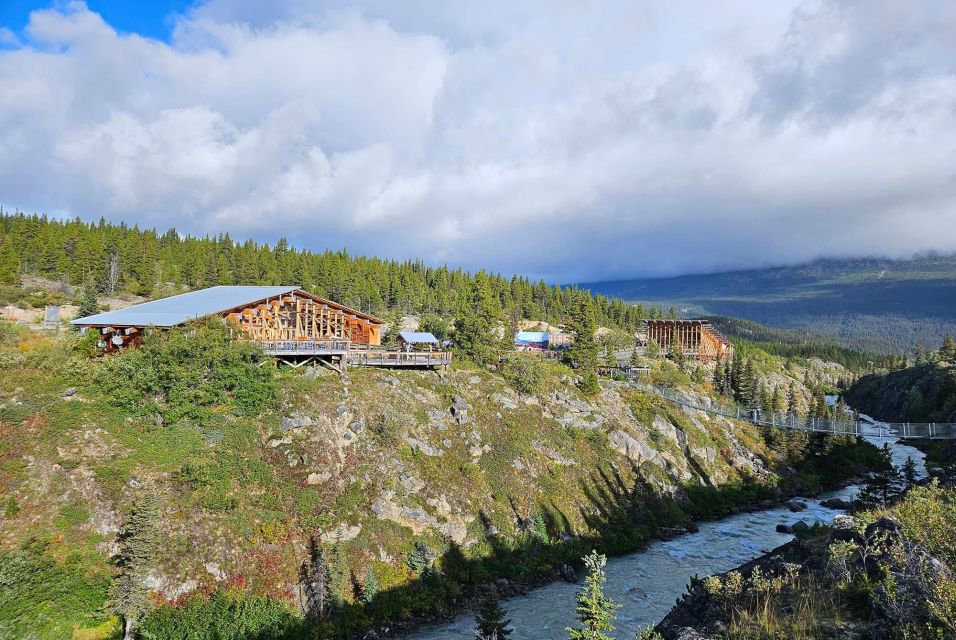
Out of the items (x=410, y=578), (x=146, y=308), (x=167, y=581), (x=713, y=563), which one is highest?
(x=146, y=308)

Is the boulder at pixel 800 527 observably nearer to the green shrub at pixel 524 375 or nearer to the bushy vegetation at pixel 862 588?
the green shrub at pixel 524 375

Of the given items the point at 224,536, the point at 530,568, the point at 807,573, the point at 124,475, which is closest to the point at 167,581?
the point at 224,536

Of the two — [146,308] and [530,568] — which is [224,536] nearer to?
[530,568]

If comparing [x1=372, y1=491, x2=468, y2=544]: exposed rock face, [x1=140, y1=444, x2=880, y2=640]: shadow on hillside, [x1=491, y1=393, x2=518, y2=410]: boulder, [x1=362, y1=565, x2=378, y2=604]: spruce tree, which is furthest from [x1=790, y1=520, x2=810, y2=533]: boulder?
[x1=362, y1=565, x2=378, y2=604]: spruce tree

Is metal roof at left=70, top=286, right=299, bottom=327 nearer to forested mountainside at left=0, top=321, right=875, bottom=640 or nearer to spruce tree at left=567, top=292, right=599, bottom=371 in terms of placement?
forested mountainside at left=0, top=321, right=875, bottom=640

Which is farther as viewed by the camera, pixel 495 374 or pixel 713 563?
pixel 495 374

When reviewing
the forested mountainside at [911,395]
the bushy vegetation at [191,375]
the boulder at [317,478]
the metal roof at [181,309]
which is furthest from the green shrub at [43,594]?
the forested mountainside at [911,395]

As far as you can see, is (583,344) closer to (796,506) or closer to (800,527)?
(796,506)
